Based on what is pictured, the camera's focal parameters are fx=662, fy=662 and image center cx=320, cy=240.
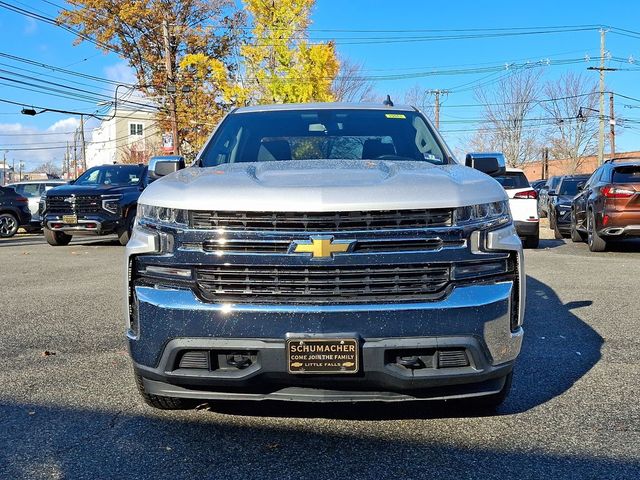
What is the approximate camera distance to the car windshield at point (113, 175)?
15.2 m

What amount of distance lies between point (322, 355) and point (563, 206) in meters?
14.6

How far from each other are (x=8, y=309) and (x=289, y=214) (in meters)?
5.12

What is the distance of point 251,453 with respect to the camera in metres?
3.25

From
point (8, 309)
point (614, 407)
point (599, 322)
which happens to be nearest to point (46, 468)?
point (614, 407)

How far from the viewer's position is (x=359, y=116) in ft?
16.6

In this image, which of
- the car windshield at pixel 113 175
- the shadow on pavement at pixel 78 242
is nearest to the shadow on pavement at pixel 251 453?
the car windshield at pixel 113 175

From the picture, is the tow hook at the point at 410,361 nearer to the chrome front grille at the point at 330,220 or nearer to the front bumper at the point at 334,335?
the front bumper at the point at 334,335

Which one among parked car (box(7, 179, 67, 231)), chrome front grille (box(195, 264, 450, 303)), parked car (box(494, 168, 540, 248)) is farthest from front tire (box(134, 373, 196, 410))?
parked car (box(7, 179, 67, 231))

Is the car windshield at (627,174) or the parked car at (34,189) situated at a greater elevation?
the car windshield at (627,174)

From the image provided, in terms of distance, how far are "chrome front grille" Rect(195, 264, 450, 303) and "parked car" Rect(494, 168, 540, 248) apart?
9.93 metres

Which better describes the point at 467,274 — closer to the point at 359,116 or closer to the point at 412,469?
the point at 412,469

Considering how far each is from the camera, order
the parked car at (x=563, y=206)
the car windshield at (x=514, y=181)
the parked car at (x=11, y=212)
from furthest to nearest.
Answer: the parked car at (x=11, y=212) → the parked car at (x=563, y=206) → the car windshield at (x=514, y=181)

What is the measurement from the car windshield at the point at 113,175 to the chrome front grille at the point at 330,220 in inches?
494

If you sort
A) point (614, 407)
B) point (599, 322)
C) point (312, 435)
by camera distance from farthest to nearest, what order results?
point (599, 322), point (614, 407), point (312, 435)
